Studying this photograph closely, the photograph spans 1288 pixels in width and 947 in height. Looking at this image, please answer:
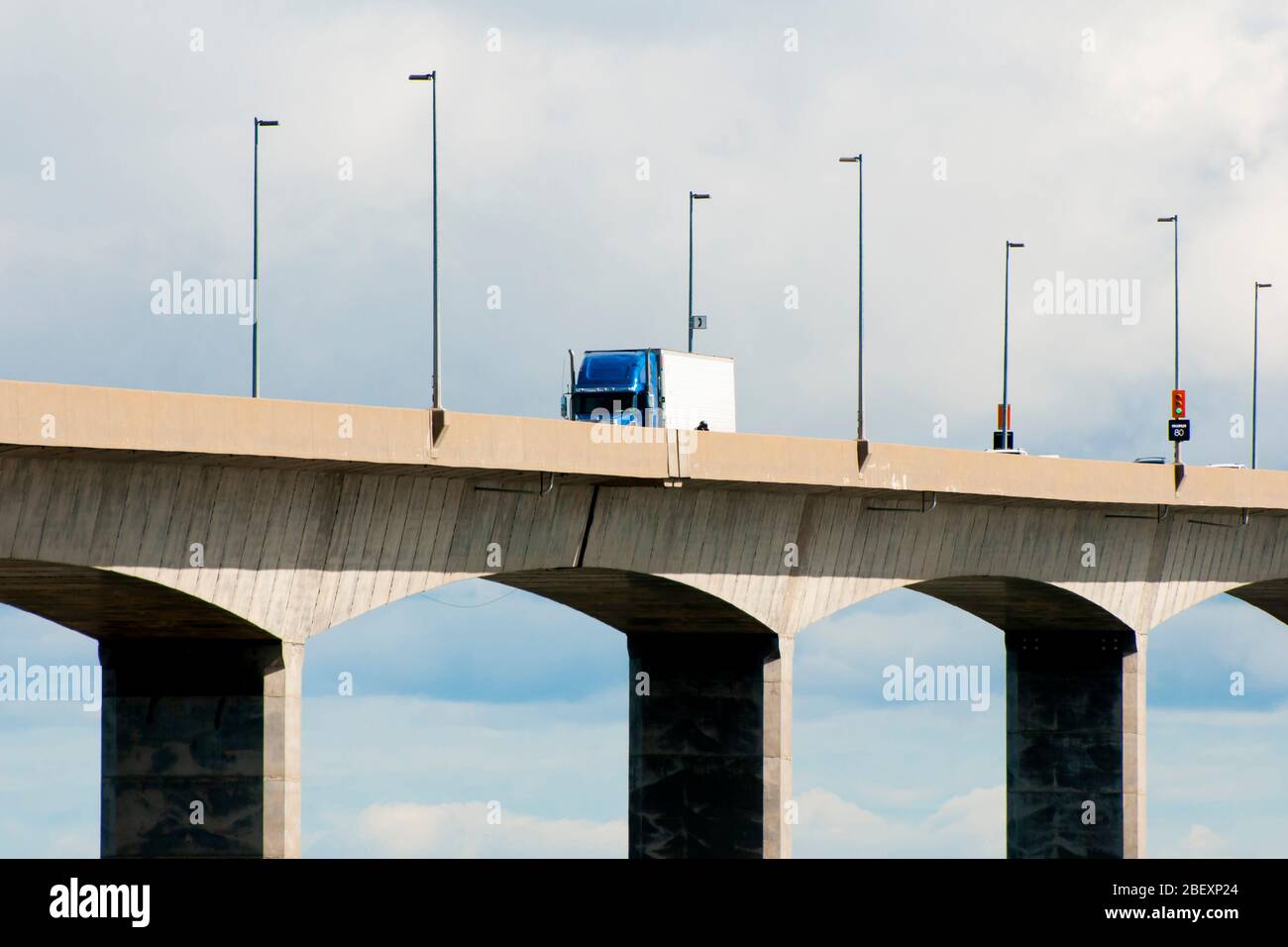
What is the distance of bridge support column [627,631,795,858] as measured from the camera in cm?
4278

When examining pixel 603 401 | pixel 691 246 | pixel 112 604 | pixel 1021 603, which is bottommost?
pixel 1021 603

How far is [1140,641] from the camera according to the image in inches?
2095

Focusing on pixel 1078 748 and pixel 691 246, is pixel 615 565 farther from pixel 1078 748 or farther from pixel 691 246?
pixel 1078 748

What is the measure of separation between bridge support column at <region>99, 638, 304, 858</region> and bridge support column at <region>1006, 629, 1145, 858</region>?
2454 centimetres

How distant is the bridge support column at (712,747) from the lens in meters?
42.8

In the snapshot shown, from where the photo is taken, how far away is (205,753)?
34562mm

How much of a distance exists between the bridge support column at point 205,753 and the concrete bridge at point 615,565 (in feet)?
0.15

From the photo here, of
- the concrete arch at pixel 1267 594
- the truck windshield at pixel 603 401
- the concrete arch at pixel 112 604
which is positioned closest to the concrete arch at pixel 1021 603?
the concrete arch at pixel 1267 594

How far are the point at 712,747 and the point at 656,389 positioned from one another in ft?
27.8

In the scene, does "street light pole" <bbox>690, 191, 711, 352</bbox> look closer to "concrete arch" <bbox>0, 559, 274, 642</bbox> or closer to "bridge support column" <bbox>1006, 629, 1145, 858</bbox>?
"bridge support column" <bbox>1006, 629, 1145, 858</bbox>

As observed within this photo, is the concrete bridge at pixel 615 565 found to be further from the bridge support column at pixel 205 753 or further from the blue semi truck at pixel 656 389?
the blue semi truck at pixel 656 389

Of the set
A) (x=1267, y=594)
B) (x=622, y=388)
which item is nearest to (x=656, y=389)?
(x=622, y=388)
